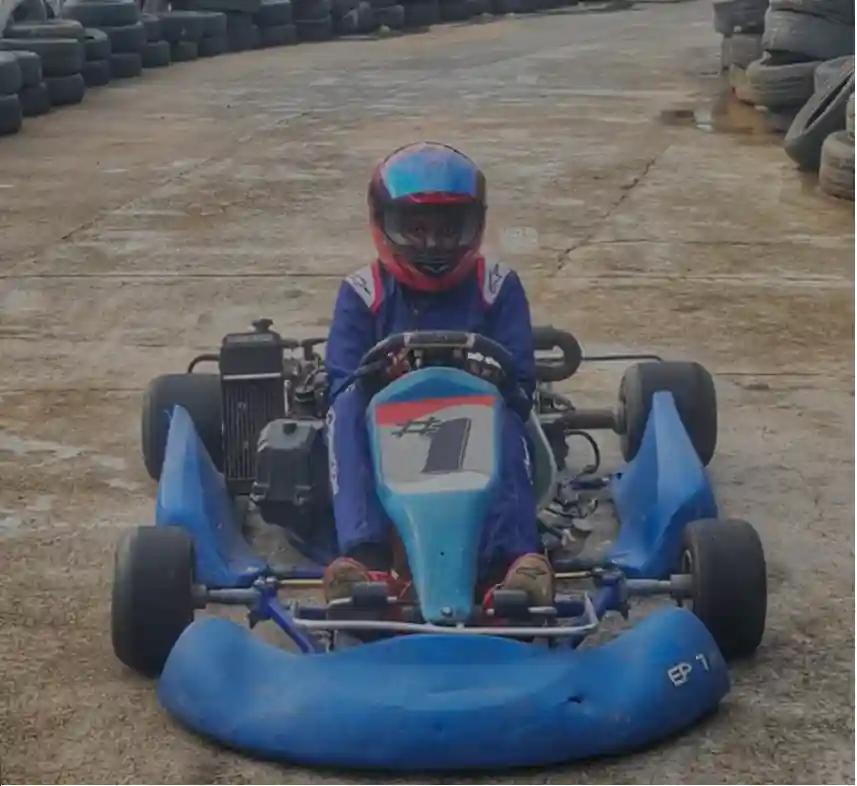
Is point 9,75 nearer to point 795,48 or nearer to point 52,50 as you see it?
point 52,50

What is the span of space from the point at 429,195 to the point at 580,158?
7109 mm

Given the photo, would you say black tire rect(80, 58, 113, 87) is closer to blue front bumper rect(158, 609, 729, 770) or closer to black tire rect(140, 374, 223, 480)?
black tire rect(140, 374, 223, 480)

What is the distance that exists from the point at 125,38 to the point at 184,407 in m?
11.7

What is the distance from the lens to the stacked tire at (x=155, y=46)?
16.5 metres

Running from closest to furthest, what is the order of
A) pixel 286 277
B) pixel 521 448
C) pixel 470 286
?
pixel 521 448
pixel 470 286
pixel 286 277

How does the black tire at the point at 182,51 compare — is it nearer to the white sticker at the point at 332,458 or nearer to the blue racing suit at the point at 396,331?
the blue racing suit at the point at 396,331

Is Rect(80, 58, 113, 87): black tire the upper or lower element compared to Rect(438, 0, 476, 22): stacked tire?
upper

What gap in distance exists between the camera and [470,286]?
4.23 meters

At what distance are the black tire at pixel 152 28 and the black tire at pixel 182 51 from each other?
17 cm

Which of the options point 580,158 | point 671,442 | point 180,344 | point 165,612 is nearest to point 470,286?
point 671,442

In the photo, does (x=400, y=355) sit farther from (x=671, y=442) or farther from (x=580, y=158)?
(x=580, y=158)

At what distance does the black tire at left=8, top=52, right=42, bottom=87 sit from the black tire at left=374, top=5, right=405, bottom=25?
8582 mm

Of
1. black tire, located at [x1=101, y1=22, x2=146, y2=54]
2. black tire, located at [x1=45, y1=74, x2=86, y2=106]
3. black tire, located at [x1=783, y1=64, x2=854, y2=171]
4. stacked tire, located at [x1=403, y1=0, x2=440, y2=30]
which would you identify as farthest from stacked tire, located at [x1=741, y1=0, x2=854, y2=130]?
stacked tire, located at [x1=403, y1=0, x2=440, y2=30]

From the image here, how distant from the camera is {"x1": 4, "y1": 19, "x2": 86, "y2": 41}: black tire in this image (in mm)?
13852
